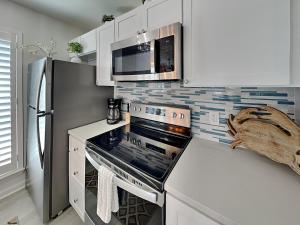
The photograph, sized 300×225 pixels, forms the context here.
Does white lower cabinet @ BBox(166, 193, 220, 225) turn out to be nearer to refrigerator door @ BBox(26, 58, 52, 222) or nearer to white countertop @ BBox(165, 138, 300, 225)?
white countertop @ BBox(165, 138, 300, 225)

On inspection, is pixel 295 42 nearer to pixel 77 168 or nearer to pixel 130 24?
pixel 130 24

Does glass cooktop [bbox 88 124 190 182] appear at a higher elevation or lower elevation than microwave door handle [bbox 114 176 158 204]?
higher

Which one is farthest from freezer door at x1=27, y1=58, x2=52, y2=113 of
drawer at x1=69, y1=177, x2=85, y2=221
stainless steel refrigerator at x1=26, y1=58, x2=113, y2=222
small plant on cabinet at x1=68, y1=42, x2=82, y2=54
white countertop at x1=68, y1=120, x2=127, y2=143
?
drawer at x1=69, y1=177, x2=85, y2=221

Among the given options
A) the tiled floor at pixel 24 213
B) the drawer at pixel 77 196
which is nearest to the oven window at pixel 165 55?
the drawer at pixel 77 196

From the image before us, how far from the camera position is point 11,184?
2055 mm

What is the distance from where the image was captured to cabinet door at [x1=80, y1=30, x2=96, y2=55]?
1.97 metres

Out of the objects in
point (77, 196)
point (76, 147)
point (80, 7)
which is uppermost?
point (80, 7)

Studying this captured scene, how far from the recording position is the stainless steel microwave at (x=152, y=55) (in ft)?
3.58

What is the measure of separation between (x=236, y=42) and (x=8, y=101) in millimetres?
2500

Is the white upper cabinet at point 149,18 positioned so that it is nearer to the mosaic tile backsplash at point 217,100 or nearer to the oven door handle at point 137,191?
the mosaic tile backsplash at point 217,100

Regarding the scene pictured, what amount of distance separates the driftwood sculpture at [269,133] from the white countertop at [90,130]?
3.91 ft

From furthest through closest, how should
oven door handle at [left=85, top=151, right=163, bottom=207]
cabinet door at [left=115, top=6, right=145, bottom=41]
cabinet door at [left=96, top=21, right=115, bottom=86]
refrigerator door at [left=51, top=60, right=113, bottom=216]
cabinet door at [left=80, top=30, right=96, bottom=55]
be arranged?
1. cabinet door at [left=80, top=30, right=96, bottom=55]
2. cabinet door at [left=96, top=21, right=115, bottom=86]
3. refrigerator door at [left=51, top=60, right=113, bottom=216]
4. cabinet door at [left=115, top=6, right=145, bottom=41]
5. oven door handle at [left=85, top=151, right=163, bottom=207]

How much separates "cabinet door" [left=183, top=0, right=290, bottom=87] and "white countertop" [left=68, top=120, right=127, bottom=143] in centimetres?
100

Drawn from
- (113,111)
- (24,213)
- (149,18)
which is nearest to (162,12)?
(149,18)
